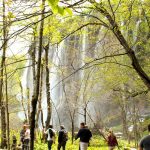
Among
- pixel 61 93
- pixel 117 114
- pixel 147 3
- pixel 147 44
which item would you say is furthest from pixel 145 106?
pixel 147 3

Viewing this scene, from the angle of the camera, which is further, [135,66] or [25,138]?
[25,138]

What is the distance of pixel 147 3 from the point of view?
1054cm

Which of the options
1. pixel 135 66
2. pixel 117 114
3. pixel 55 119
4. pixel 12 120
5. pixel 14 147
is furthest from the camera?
pixel 55 119

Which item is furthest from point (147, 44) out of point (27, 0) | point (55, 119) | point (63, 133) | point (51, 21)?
point (55, 119)

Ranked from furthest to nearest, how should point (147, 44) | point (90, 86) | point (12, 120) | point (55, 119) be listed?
point (55, 119)
point (12, 120)
point (90, 86)
point (147, 44)

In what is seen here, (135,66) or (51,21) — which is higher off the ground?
(51,21)

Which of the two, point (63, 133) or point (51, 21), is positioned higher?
point (51, 21)

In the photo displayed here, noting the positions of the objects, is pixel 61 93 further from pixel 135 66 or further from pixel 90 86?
pixel 135 66

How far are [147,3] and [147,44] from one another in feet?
32.0

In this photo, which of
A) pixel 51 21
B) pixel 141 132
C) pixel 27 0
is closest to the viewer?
pixel 27 0

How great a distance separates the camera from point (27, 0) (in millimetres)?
5949

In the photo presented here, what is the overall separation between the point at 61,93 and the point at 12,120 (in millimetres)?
10829

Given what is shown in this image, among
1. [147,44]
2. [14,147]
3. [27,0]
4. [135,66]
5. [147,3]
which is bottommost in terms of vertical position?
[14,147]

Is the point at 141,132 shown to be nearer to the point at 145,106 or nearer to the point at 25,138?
the point at 145,106
